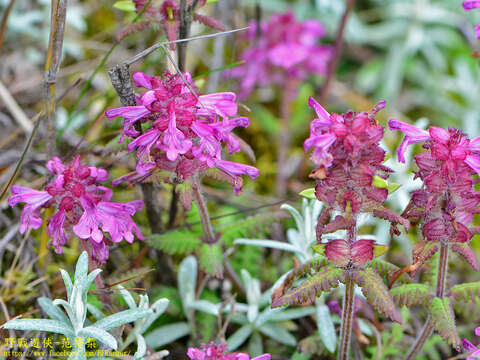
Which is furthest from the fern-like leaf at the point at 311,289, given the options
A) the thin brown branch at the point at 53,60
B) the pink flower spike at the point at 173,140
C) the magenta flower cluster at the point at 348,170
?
the thin brown branch at the point at 53,60

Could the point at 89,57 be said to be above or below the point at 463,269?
above

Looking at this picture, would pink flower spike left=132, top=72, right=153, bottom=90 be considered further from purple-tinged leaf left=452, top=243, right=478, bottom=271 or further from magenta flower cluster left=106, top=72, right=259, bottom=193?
purple-tinged leaf left=452, top=243, right=478, bottom=271

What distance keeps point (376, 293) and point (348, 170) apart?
1.44ft

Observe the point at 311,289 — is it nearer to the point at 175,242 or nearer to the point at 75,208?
the point at 175,242

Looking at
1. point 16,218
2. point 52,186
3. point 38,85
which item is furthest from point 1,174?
point 52,186

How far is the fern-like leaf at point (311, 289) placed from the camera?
1.74 m

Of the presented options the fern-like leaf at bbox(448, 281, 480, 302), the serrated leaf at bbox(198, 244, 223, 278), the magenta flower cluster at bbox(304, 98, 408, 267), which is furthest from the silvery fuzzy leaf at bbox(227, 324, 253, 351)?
the fern-like leaf at bbox(448, 281, 480, 302)

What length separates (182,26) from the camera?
7.14ft

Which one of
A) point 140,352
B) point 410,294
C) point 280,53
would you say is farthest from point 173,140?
point 280,53

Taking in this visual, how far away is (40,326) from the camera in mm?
1883

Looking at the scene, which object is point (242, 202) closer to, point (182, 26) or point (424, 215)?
point (182, 26)

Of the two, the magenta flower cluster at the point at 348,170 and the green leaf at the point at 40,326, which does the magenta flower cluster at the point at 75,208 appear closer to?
the green leaf at the point at 40,326

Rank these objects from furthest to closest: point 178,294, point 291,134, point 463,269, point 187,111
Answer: point 291,134 < point 463,269 < point 178,294 < point 187,111

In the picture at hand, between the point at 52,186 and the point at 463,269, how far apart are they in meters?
2.63
